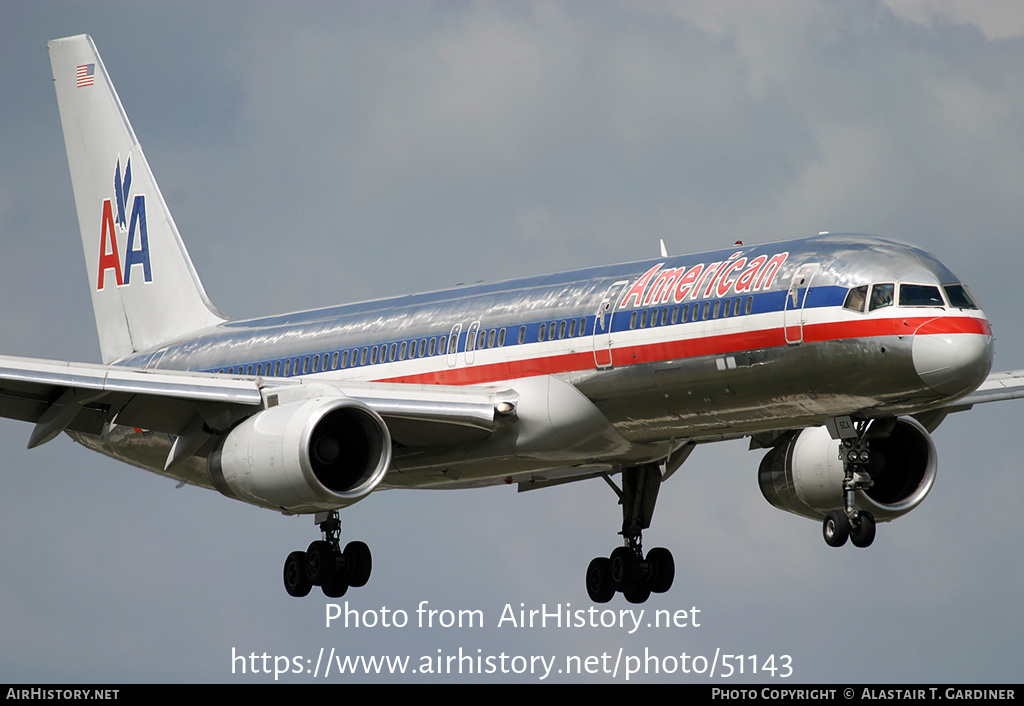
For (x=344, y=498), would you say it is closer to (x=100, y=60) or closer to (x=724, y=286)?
A: (x=724, y=286)

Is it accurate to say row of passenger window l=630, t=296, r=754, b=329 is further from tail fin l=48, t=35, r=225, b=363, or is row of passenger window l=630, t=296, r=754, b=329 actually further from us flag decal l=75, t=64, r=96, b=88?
us flag decal l=75, t=64, r=96, b=88

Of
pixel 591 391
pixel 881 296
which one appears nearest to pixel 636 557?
pixel 591 391

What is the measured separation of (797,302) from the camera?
2861cm

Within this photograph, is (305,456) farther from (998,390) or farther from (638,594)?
(998,390)

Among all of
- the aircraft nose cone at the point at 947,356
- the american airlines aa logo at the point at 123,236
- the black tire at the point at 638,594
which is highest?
the american airlines aa logo at the point at 123,236

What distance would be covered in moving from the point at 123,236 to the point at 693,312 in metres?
20.3

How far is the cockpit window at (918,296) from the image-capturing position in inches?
1102

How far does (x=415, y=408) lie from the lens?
3139 centimetres

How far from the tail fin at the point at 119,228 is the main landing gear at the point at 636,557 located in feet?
38.2

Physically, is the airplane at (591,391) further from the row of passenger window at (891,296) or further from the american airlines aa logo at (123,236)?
the american airlines aa logo at (123,236)

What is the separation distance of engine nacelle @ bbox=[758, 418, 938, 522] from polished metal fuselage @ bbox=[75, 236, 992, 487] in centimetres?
341

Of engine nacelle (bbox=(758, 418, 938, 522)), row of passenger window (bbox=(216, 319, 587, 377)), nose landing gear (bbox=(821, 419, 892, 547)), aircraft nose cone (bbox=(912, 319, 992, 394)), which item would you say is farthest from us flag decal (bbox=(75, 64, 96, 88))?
aircraft nose cone (bbox=(912, 319, 992, 394))

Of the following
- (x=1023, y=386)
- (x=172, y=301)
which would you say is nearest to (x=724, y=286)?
(x=1023, y=386)

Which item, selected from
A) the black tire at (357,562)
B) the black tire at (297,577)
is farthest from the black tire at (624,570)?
the black tire at (297,577)
